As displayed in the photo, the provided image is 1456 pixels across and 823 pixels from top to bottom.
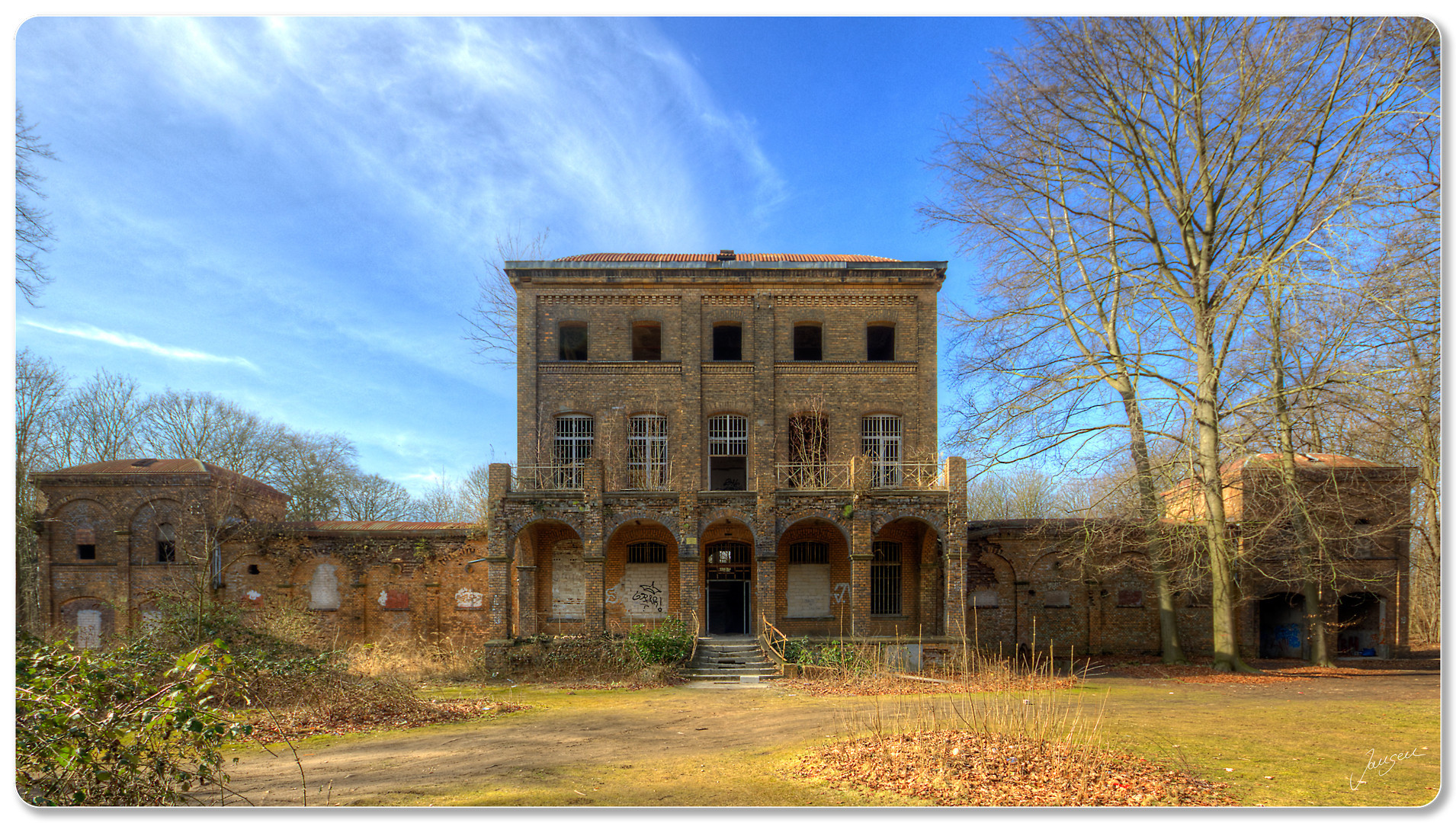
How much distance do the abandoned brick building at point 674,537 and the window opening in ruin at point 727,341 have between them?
51 cm

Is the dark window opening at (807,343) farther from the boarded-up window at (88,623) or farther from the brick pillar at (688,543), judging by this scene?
the boarded-up window at (88,623)

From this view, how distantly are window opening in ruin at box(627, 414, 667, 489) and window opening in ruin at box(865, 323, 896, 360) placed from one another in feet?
21.0

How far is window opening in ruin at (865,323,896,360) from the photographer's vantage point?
72.3 feet

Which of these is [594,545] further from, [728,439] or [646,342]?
[646,342]

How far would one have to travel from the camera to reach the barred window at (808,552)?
2058cm

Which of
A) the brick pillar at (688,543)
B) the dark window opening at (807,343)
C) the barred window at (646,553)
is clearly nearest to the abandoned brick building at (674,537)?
the barred window at (646,553)

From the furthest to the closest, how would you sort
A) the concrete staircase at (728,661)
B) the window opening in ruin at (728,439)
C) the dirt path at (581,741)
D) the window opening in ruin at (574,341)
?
1. the window opening in ruin at (574,341)
2. the window opening in ruin at (728,439)
3. the concrete staircase at (728,661)
4. the dirt path at (581,741)

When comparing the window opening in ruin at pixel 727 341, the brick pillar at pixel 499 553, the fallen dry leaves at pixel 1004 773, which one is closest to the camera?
the fallen dry leaves at pixel 1004 773

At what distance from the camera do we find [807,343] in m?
22.1

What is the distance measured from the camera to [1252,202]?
15273 millimetres

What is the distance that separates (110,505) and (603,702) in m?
16.1

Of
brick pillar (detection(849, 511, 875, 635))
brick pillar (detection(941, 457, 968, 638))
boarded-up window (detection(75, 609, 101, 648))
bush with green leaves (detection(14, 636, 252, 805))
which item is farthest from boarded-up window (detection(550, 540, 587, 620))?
bush with green leaves (detection(14, 636, 252, 805))

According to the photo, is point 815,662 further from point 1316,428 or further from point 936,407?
point 1316,428

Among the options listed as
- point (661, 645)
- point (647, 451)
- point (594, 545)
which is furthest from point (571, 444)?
point (661, 645)
